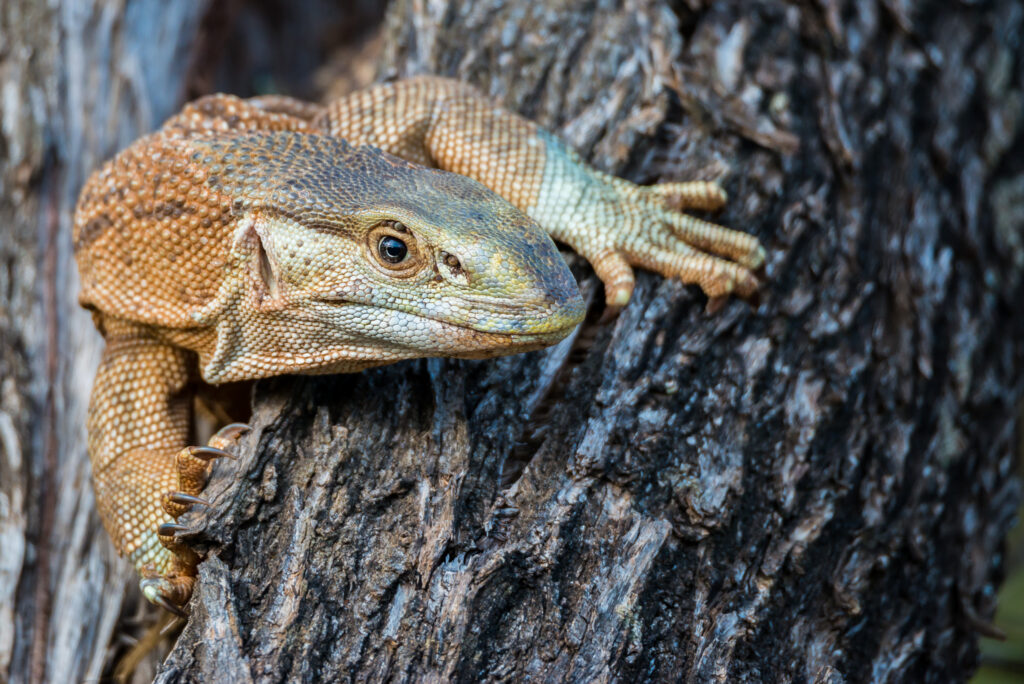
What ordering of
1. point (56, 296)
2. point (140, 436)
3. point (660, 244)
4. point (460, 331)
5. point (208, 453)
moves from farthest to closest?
point (56, 296) → point (660, 244) → point (140, 436) → point (208, 453) → point (460, 331)

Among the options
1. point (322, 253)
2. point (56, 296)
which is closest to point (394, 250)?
point (322, 253)

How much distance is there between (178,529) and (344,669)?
850 mm

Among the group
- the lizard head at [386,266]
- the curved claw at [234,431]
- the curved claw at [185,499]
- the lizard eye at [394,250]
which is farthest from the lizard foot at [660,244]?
the curved claw at [185,499]

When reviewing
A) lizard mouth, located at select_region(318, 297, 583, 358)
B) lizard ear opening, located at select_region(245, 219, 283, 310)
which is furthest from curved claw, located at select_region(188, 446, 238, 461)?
lizard mouth, located at select_region(318, 297, 583, 358)

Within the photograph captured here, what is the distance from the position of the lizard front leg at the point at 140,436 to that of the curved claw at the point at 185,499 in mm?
186

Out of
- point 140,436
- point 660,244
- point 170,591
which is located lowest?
point 170,591

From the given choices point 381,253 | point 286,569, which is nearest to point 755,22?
point 381,253

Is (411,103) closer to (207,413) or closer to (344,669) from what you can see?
(207,413)

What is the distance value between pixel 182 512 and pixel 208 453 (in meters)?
0.25

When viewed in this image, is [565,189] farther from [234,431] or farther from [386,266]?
[234,431]

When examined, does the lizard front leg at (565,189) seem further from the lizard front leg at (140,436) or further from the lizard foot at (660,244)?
the lizard front leg at (140,436)

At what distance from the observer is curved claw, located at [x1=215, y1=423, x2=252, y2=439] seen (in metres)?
3.54

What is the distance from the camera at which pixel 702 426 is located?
376 centimetres

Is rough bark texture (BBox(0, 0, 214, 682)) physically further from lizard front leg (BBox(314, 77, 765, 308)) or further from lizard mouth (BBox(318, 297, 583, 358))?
lizard mouth (BBox(318, 297, 583, 358))
